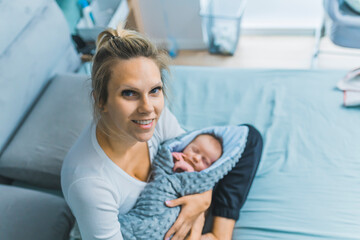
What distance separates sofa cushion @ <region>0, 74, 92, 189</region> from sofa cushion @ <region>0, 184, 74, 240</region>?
0.38 ft

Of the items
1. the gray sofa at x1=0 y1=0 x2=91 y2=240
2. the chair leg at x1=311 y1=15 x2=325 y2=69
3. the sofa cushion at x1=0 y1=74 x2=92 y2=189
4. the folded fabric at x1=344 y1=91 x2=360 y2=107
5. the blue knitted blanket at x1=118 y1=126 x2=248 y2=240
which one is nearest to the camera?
the blue knitted blanket at x1=118 y1=126 x2=248 y2=240

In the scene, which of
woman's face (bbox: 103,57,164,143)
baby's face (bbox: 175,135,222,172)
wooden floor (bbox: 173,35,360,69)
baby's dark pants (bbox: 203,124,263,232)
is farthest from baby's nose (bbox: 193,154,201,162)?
wooden floor (bbox: 173,35,360,69)

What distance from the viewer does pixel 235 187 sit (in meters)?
1.29

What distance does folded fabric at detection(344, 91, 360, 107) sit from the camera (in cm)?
154

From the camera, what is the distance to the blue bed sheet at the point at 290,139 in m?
1.24

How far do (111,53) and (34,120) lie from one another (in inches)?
29.4

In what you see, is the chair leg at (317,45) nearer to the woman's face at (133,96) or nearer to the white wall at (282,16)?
the white wall at (282,16)

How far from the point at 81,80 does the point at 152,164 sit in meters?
0.65

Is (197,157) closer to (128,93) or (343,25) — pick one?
(128,93)

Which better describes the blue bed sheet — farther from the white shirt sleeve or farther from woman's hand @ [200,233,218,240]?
→ the white shirt sleeve

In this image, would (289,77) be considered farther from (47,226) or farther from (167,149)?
(47,226)

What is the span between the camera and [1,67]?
1427 millimetres

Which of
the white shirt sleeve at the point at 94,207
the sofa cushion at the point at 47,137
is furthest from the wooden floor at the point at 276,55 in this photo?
the white shirt sleeve at the point at 94,207

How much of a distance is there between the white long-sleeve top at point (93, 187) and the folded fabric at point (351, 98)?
1080mm
